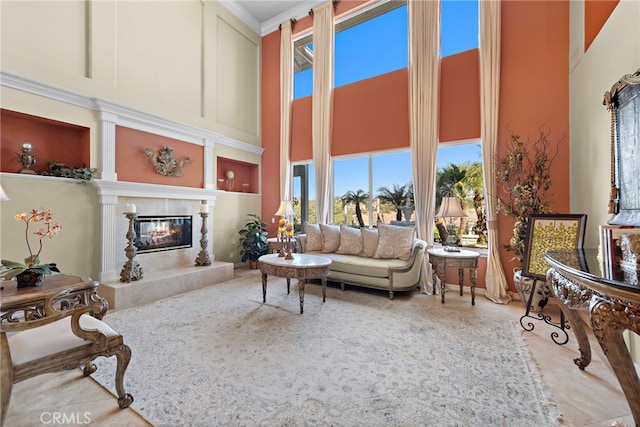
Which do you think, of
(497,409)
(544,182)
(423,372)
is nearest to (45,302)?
(423,372)

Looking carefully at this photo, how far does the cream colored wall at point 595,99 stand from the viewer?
6.61ft

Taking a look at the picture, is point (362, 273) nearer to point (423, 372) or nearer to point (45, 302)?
point (423, 372)

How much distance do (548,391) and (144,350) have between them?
316cm

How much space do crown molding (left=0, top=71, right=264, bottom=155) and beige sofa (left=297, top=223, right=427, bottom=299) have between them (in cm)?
280

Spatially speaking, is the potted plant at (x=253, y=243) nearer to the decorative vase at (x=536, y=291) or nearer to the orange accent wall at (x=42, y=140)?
the orange accent wall at (x=42, y=140)

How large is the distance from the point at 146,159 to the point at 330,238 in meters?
3.46

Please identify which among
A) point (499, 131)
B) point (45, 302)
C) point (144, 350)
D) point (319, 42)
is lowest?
point (144, 350)

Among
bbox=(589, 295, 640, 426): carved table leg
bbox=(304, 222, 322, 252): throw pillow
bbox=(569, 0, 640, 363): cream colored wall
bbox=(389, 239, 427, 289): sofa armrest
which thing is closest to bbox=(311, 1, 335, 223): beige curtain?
bbox=(304, 222, 322, 252): throw pillow

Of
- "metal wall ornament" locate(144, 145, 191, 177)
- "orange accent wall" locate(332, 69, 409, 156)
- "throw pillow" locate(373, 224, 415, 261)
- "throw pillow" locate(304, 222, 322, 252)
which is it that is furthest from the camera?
"throw pillow" locate(304, 222, 322, 252)

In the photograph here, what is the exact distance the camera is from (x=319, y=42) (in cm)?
548

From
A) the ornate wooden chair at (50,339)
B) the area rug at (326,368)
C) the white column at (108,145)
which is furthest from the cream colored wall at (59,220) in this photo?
the ornate wooden chair at (50,339)

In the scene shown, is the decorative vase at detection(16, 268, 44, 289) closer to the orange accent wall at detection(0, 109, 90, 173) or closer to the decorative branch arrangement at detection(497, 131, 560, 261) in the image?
the orange accent wall at detection(0, 109, 90, 173)

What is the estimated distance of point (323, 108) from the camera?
538cm

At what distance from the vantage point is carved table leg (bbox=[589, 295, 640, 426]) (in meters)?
1.06
